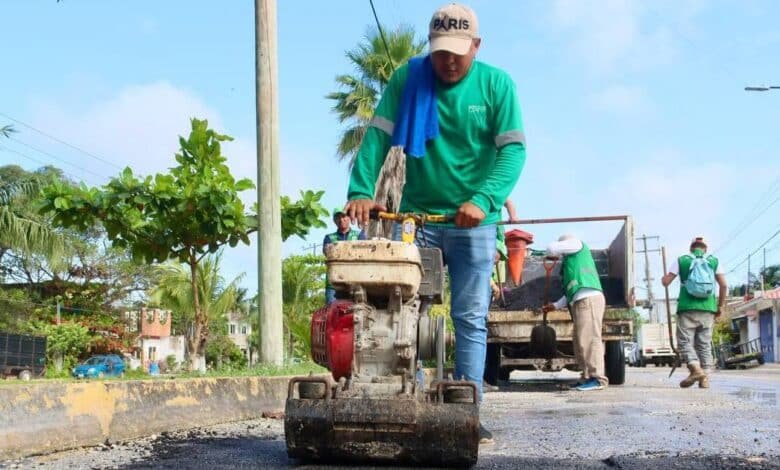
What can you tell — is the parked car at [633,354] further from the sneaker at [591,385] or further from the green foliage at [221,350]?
the sneaker at [591,385]

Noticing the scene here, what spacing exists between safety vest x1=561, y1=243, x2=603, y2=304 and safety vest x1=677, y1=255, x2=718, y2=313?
3.51 feet

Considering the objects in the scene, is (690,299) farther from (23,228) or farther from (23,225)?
(23,225)

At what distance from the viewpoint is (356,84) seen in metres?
28.0

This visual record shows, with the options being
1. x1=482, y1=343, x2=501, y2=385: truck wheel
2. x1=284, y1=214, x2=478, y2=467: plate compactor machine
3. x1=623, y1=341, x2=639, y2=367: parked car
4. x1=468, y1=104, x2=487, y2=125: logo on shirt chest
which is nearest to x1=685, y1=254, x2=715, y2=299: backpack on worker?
x1=482, y1=343, x2=501, y2=385: truck wheel

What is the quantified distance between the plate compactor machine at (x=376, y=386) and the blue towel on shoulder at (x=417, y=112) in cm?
51

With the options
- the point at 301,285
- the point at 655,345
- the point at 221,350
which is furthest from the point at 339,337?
the point at 221,350

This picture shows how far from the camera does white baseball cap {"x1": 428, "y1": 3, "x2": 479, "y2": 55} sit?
420cm

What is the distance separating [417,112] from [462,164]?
334 millimetres

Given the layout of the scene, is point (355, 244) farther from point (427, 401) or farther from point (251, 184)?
point (251, 184)

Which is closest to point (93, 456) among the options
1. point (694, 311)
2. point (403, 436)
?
point (403, 436)

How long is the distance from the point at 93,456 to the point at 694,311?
316 inches

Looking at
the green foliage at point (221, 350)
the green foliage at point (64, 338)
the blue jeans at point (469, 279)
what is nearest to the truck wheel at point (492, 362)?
the blue jeans at point (469, 279)

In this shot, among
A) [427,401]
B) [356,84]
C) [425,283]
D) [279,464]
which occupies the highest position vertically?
[356,84]

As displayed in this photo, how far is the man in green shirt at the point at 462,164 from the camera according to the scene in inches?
171
